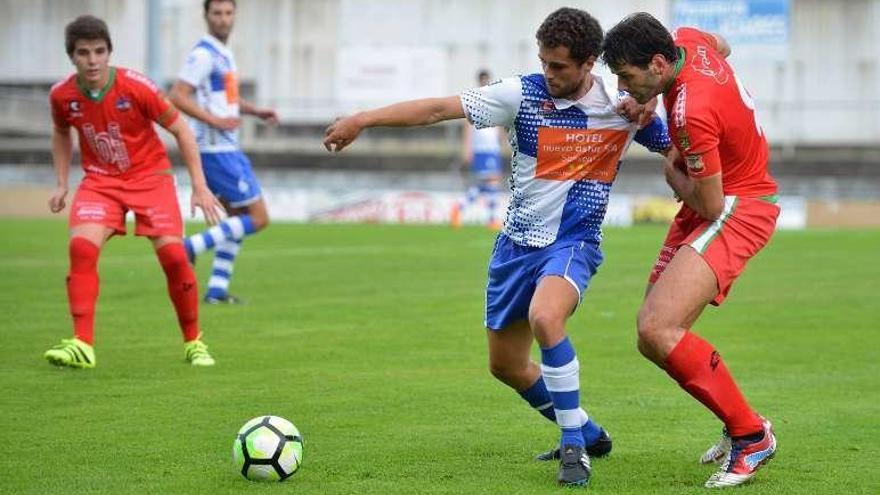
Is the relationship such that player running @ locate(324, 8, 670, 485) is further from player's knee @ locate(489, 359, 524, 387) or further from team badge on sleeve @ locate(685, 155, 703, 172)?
team badge on sleeve @ locate(685, 155, 703, 172)

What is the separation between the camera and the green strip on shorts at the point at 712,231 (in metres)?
6.52

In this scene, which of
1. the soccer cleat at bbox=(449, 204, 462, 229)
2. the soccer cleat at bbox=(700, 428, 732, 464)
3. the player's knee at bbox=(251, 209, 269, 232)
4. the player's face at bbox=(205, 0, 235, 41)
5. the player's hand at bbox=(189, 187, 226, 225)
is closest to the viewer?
the soccer cleat at bbox=(700, 428, 732, 464)

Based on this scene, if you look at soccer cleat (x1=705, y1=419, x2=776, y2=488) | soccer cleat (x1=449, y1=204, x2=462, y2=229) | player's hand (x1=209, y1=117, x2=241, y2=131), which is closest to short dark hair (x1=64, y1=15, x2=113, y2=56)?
player's hand (x1=209, y1=117, x2=241, y2=131)

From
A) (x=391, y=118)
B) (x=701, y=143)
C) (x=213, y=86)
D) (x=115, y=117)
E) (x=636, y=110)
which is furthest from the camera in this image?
(x=213, y=86)

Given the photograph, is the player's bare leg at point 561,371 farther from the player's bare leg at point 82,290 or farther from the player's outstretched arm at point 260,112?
the player's outstretched arm at point 260,112

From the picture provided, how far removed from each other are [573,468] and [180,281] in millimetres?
4334

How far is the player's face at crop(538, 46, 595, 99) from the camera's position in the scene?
6.50m

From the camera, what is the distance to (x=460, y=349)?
10906mm

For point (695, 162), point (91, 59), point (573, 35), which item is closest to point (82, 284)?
point (91, 59)

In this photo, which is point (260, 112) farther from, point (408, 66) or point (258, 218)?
point (408, 66)

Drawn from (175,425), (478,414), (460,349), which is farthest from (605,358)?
(175,425)

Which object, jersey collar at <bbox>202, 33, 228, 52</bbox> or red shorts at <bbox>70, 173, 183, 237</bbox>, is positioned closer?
red shorts at <bbox>70, 173, 183, 237</bbox>

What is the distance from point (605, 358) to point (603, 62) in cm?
430

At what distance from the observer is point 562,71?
654cm
